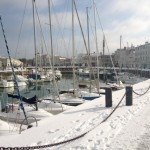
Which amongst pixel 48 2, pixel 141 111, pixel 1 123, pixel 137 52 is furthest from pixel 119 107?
pixel 137 52

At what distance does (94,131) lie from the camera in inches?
365

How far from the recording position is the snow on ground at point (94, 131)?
8.06 metres

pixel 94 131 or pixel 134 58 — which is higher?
pixel 134 58

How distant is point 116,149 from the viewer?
7652 mm

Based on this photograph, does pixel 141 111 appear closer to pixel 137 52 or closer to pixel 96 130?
pixel 96 130

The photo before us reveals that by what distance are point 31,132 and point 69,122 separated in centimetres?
162

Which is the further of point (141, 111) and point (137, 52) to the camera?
point (137, 52)

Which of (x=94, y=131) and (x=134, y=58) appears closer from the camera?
(x=94, y=131)

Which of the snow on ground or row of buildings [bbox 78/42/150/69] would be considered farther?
row of buildings [bbox 78/42/150/69]

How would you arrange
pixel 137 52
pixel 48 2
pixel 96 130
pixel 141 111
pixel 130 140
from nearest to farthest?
pixel 130 140
pixel 96 130
pixel 141 111
pixel 48 2
pixel 137 52

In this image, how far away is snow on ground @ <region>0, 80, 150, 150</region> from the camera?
8062mm

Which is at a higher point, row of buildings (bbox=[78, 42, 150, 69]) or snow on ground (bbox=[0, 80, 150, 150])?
row of buildings (bbox=[78, 42, 150, 69])

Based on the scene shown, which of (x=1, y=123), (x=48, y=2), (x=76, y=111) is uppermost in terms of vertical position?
(x=48, y=2)

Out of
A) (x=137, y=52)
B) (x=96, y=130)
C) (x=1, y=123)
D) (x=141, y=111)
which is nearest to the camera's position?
(x=96, y=130)
